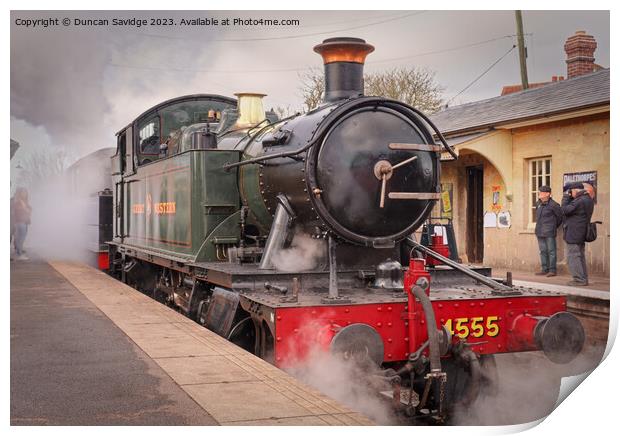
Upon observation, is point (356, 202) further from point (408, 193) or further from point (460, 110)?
point (460, 110)

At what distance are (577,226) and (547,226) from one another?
Result: 0.29 metres

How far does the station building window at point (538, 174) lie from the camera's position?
733 centimetres

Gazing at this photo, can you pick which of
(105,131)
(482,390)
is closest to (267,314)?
(482,390)

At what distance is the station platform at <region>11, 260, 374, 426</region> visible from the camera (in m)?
3.48

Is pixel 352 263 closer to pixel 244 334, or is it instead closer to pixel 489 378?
pixel 244 334

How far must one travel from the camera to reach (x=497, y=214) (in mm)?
7961

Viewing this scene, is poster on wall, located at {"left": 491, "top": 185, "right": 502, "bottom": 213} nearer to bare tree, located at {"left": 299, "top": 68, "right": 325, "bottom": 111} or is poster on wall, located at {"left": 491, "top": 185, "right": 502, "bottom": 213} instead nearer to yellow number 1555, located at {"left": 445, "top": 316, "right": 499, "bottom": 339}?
bare tree, located at {"left": 299, "top": 68, "right": 325, "bottom": 111}

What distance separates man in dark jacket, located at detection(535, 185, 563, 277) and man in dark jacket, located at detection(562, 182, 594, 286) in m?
0.11

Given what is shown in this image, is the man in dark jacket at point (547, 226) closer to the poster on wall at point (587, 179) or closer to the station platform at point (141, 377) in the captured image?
the poster on wall at point (587, 179)

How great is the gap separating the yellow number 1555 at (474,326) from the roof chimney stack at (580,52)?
176cm

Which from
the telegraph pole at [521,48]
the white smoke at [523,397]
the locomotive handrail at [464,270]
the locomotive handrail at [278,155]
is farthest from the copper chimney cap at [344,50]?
the white smoke at [523,397]

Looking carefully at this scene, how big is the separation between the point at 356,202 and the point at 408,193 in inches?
15.4

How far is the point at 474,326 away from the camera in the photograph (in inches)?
185

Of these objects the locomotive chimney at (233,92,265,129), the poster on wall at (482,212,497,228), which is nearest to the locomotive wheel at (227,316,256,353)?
the locomotive chimney at (233,92,265,129)
